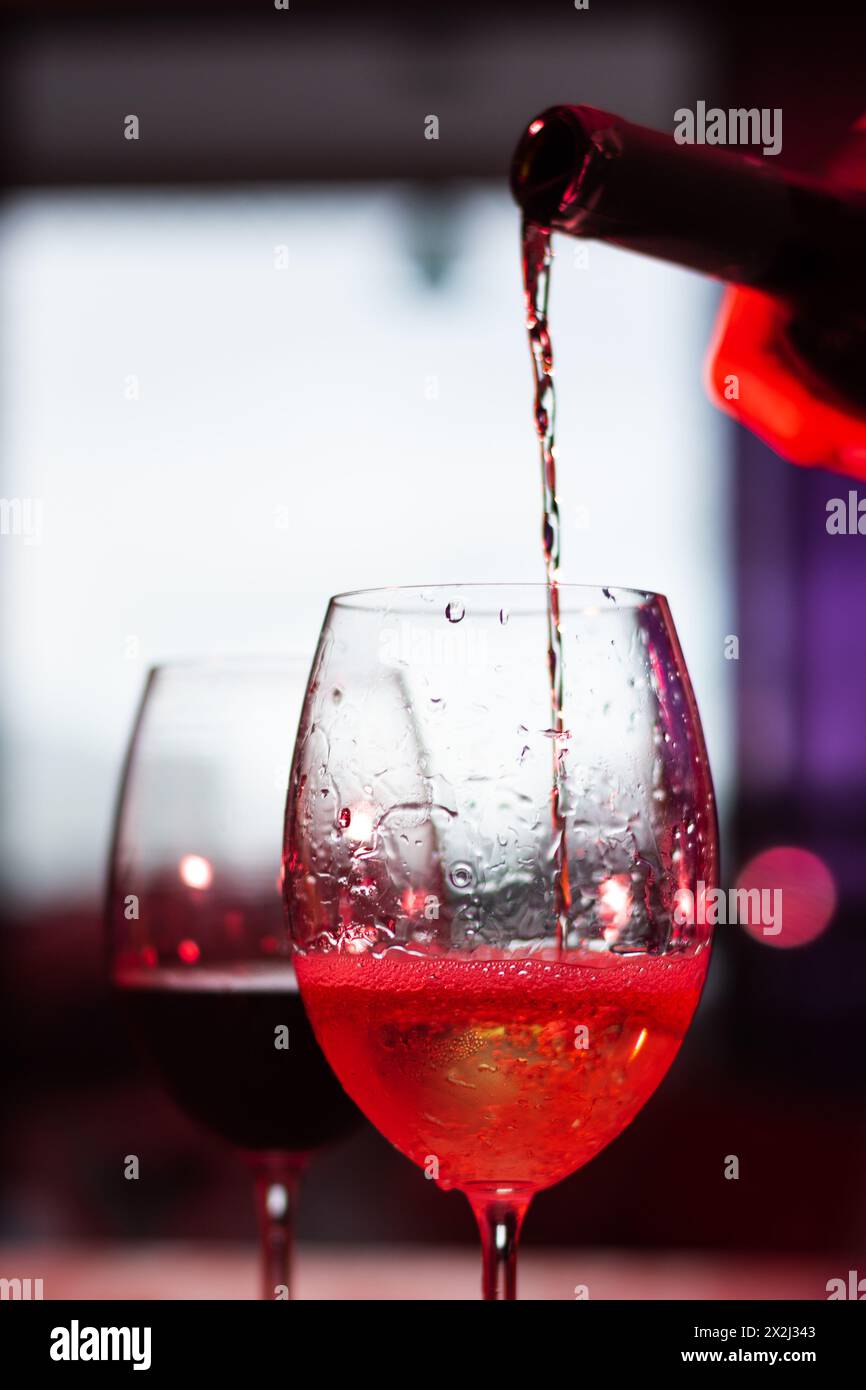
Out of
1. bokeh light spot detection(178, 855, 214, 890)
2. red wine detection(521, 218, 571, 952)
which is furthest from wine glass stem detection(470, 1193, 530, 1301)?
bokeh light spot detection(178, 855, 214, 890)

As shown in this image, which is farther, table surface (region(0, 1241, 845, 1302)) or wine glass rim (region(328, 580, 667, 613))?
table surface (region(0, 1241, 845, 1302))

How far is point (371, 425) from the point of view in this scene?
407cm

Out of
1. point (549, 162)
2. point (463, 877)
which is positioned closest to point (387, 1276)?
point (463, 877)

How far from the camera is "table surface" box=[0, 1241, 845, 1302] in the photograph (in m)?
0.98

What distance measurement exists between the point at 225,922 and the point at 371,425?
11.4 feet

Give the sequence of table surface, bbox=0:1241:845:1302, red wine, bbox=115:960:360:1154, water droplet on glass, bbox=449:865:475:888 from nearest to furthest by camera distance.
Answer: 1. water droplet on glass, bbox=449:865:475:888
2. red wine, bbox=115:960:360:1154
3. table surface, bbox=0:1241:845:1302

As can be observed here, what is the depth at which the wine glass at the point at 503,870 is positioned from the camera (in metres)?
0.50

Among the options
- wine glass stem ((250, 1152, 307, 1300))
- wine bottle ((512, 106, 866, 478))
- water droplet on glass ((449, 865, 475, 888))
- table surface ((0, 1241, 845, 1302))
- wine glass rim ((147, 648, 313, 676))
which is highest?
wine bottle ((512, 106, 866, 478))

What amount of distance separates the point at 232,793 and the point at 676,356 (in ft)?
11.7

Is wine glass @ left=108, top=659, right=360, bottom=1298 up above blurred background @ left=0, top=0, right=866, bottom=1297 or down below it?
below

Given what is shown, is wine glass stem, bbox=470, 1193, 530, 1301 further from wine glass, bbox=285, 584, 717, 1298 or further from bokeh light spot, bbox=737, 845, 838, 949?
bokeh light spot, bbox=737, 845, 838, 949

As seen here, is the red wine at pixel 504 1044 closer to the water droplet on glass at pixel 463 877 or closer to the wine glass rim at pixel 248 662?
the water droplet on glass at pixel 463 877

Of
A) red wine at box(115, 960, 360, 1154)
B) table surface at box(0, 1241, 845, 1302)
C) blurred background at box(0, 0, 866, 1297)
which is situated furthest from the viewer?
blurred background at box(0, 0, 866, 1297)

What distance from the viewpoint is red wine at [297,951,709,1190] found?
0.51 metres
